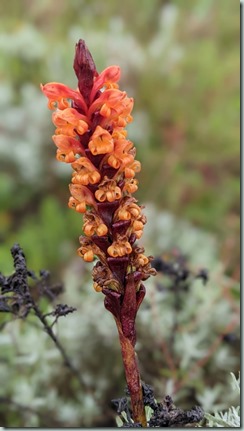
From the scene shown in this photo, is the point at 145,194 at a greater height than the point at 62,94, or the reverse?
the point at 145,194

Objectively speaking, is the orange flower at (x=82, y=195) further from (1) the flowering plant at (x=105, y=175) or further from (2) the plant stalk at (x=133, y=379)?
(2) the plant stalk at (x=133, y=379)

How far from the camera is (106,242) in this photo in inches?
23.3

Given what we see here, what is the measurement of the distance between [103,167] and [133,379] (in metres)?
0.23

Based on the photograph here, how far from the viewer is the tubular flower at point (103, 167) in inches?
21.8

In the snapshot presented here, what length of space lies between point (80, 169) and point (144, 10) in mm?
1874

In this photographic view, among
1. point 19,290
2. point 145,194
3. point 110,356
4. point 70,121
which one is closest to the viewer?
point 70,121

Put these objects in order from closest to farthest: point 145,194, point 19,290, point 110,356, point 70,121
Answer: point 70,121, point 19,290, point 110,356, point 145,194

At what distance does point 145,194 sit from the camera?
1.75 metres

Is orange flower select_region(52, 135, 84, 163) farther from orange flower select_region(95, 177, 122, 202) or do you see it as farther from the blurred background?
the blurred background

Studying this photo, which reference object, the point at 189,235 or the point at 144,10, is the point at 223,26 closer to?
the point at 144,10

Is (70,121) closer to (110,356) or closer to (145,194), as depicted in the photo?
(110,356)

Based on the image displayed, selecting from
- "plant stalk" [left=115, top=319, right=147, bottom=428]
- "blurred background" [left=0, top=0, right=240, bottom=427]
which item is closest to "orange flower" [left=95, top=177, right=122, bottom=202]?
"plant stalk" [left=115, top=319, right=147, bottom=428]

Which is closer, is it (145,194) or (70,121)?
(70,121)

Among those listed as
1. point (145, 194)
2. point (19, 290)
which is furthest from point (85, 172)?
point (145, 194)
